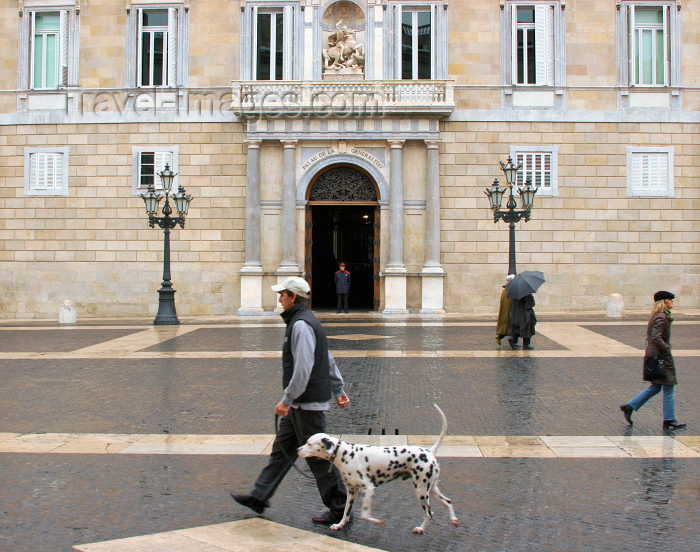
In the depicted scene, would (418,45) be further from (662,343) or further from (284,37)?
(662,343)

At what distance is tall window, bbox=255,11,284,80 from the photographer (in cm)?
2708

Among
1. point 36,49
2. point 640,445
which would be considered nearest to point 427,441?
point 640,445

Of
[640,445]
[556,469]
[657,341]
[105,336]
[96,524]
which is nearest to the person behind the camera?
[96,524]

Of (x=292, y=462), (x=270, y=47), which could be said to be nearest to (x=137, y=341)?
(x=292, y=462)

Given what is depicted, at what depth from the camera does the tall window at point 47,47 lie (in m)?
27.2

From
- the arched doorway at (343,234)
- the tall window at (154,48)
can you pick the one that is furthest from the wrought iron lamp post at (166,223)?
the tall window at (154,48)

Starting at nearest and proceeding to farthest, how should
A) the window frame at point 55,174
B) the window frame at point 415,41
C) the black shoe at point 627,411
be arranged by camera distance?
the black shoe at point 627,411
the window frame at point 415,41
the window frame at point 55,174

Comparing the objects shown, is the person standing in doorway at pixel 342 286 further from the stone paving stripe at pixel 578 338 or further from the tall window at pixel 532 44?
the tall window at pixel 532 44

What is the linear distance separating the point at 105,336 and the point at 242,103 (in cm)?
1028

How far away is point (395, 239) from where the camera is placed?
26.2 metres

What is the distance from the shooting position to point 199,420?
370 inches

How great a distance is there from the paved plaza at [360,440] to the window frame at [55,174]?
39.6ft

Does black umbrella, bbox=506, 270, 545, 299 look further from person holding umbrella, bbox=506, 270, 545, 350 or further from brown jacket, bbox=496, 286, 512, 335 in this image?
brown jacket, bbox=496, 286, 512, 335

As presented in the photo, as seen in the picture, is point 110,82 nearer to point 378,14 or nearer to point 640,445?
point 378,14
